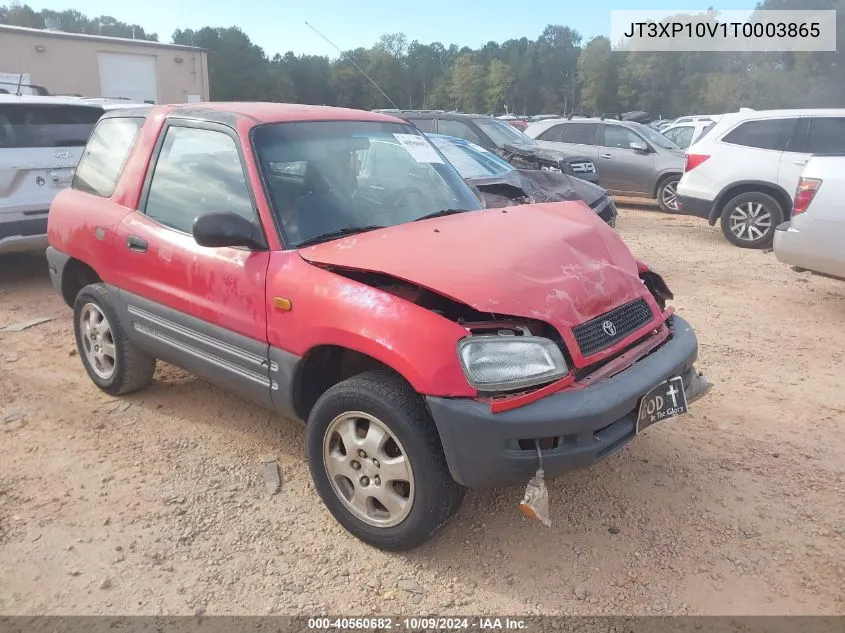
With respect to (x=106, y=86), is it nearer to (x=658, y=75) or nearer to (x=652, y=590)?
(x=652, y=590)

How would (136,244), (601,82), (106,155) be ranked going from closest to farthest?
(136,244) → (106,155) → (601,82)

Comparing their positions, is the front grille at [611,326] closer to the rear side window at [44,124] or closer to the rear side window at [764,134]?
the rear side window at [44,124]

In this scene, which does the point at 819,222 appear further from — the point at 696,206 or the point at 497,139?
the point at 497,139

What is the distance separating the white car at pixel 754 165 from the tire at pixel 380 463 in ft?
25.3

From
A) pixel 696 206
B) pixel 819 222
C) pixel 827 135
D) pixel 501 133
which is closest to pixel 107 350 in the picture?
pixel 819 222

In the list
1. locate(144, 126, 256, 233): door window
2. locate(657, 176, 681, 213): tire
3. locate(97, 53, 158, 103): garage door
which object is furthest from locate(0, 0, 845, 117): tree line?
locate(144, 126, 256, 233): door window

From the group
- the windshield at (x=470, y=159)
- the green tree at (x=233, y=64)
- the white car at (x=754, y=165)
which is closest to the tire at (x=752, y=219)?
the white car at (x=754, y=165)

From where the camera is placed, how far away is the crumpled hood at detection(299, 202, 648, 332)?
2582mm

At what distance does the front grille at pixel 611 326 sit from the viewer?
2.66 meters

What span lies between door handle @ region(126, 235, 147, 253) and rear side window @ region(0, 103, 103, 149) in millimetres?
3215

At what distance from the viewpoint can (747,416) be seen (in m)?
4.00

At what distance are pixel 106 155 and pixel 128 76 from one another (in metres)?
28.2

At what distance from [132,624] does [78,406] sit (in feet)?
7.02

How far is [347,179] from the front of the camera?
338 centimetres
